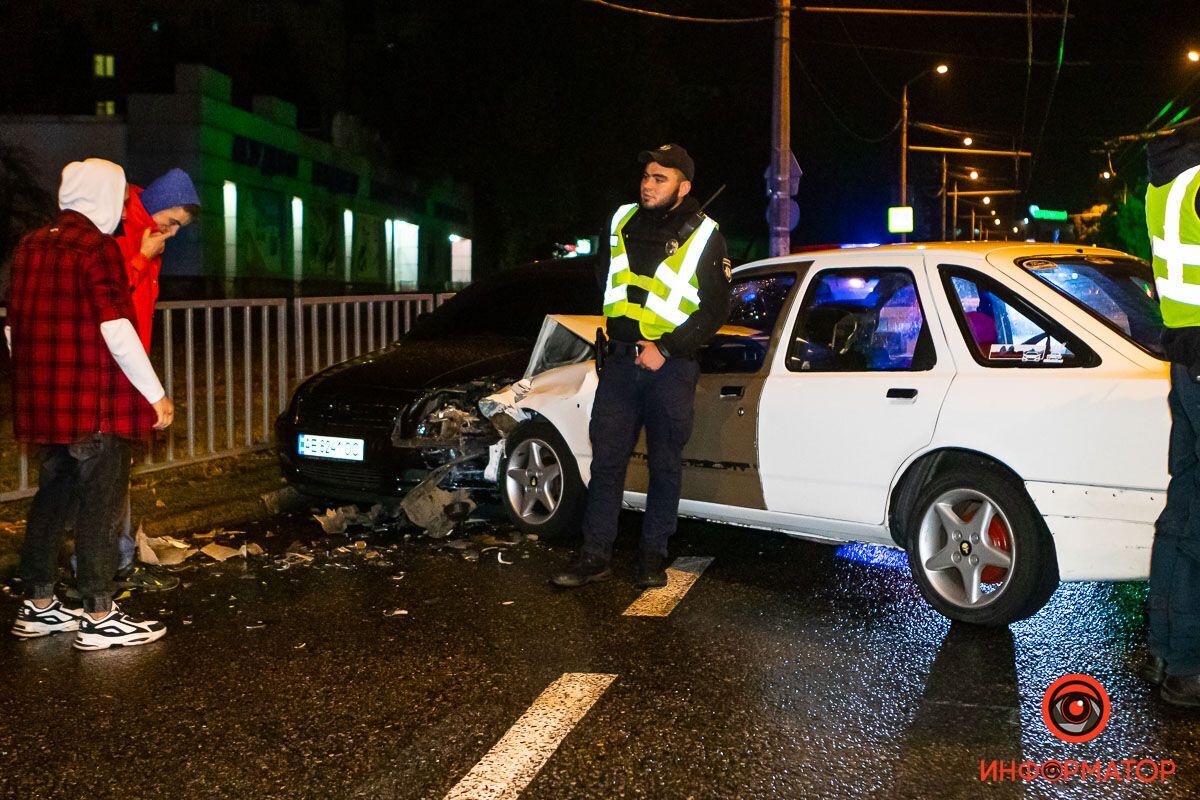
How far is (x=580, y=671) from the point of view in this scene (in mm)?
4863

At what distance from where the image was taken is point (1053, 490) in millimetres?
5059

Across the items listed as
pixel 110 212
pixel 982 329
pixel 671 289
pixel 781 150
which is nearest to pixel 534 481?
pixel 671 289

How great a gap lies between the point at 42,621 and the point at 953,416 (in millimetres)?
3770

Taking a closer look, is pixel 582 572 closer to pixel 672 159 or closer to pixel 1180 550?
pixel 672 159

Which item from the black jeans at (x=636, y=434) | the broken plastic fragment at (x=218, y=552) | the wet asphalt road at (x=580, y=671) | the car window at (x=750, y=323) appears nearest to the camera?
the wet asphalt road at (x=580, y=671)

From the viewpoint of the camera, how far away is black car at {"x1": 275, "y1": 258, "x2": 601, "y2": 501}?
25.7 ft

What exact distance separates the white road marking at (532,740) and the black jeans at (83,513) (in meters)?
1.98

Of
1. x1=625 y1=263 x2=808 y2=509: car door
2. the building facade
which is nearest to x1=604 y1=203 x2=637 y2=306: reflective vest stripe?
x1=625 y1=263 x2=808 y2=509: car door

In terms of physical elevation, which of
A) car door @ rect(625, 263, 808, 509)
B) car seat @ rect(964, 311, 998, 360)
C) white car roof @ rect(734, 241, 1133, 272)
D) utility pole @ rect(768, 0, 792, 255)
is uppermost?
utility pole @ rect(768, 0, 792, 255)

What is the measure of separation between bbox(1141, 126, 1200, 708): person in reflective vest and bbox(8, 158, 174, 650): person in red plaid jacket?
3.68 meters

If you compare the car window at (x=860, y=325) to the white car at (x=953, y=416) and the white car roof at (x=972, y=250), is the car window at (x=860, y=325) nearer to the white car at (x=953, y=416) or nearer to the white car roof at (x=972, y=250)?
the white car at (x=953, y=416)

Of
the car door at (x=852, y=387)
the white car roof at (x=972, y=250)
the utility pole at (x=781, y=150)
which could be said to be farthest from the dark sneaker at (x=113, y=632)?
the utility pole at (x=781, y=150)

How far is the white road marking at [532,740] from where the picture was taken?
12.3 ft

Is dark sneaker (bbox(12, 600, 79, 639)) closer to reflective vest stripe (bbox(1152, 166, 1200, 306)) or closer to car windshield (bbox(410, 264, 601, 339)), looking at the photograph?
car windshield (bbox(410, 264, 601, 339))
